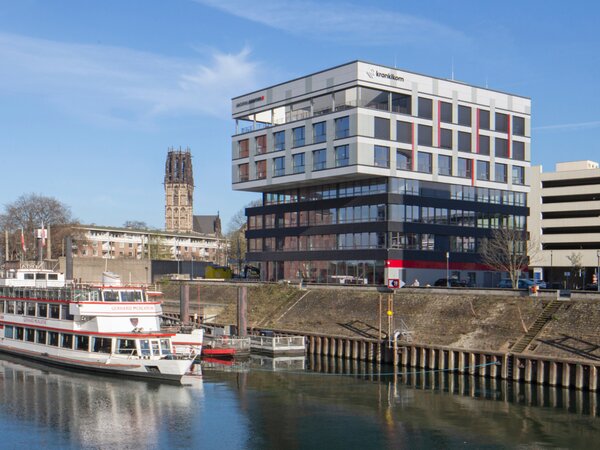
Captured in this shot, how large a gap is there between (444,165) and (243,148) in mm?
32516

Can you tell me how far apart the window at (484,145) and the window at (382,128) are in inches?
671

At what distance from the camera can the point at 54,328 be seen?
2594 inches

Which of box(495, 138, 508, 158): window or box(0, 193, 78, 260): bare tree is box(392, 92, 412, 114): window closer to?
box(495, 138, 508, 158): window

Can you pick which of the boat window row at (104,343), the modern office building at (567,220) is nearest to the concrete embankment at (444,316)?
the boat window row at (104,343)

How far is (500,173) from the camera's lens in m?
111

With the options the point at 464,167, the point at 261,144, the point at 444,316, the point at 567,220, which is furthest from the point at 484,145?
the point at 444,316

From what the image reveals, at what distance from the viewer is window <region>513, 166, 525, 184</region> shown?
112475mm

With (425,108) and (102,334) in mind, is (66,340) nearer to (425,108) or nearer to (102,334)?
(102,334)

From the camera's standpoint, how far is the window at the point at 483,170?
108 meters

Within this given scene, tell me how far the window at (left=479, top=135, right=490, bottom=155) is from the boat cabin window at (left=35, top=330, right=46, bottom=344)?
67.3 metres

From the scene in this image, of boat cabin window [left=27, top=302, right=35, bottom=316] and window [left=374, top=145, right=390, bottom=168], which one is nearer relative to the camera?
boat cabin window [left=27, top=302, right=35, bottom=316]

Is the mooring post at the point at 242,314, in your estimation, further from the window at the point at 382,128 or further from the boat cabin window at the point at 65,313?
the window at the point at 382,128

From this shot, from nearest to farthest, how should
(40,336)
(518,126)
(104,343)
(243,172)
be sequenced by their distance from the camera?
1. (104,343)
2. (40,336)
3. (518,126)
4. (243,172)

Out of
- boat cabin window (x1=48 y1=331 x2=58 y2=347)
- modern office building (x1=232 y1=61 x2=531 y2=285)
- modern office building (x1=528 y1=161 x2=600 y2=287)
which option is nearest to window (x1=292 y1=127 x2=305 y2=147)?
modern office building (x1=232 y1=61 x2=531 y2=285)
